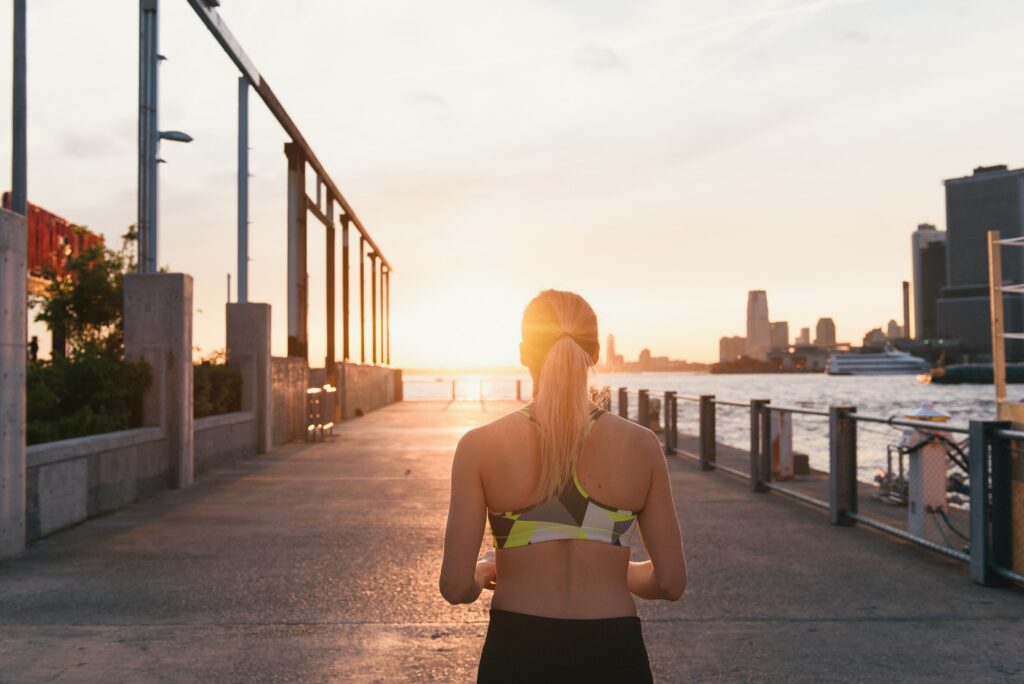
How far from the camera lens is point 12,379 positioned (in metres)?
7.57

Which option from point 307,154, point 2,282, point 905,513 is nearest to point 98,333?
point 307,154

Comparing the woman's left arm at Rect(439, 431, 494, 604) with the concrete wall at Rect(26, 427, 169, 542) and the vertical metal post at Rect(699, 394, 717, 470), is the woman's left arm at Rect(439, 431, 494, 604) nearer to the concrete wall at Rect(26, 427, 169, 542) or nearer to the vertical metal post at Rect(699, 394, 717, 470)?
the concrete wall at Rect(26, 427, 169, 542)

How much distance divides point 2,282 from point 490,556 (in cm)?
666

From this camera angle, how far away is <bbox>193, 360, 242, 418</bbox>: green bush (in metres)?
14.3

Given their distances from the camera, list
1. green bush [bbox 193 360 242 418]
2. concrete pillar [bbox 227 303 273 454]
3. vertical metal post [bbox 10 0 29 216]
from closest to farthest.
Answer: vertical metal post [bbox 10 0 29 216], green bush [bbox 193 360 242 418], concrete pillar [bbox 227 303 273 454]

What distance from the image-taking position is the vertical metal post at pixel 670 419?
16.4m

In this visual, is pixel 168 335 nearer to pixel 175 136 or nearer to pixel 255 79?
pixel 175 136

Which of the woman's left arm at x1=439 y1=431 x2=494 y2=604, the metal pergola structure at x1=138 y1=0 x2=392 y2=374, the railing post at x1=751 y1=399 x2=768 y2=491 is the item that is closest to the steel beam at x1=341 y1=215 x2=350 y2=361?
the metal pergola structure at x1=138 y1=0 x2=392 y2=374

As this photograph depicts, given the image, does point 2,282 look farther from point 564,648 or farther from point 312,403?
point 312,403

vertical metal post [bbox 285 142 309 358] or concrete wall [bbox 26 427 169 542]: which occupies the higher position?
vertical metal post [bbox 285 142 309 358]

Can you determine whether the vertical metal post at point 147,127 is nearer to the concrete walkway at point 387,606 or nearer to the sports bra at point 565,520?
the concrete walkway at point 387,606

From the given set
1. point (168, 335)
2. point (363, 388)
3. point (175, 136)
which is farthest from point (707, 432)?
point (363, 388)

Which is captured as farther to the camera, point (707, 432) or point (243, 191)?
point (243, 191)

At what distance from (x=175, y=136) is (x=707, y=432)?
30.7 ft
